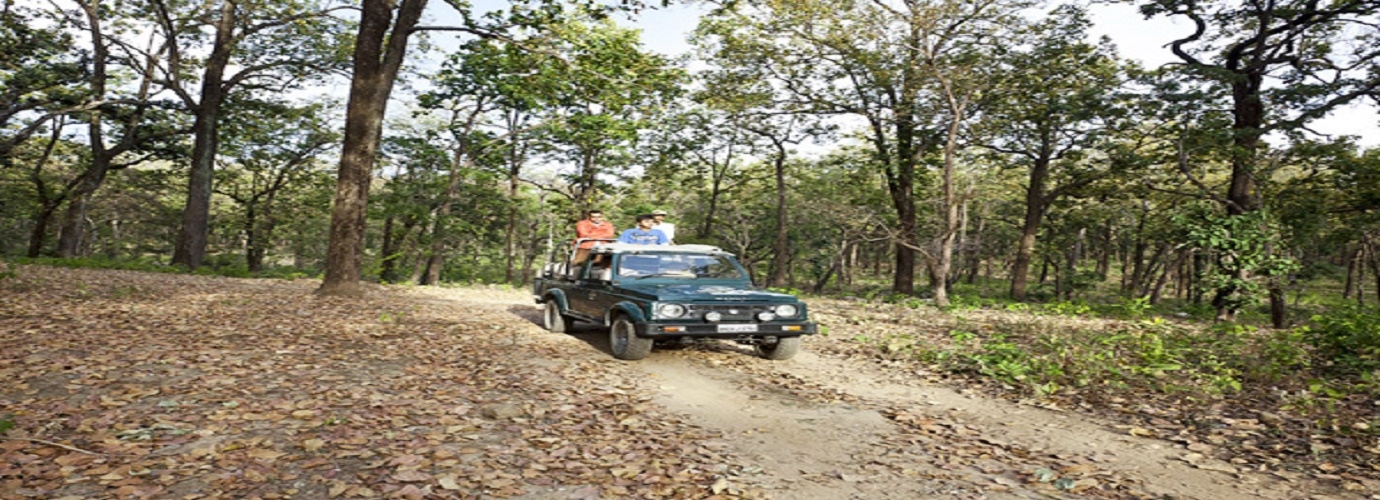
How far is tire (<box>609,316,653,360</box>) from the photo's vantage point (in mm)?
7523

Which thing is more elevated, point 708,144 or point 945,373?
point 708,144

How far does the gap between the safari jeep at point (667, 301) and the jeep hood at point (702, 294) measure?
1cm

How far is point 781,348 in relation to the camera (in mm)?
8211

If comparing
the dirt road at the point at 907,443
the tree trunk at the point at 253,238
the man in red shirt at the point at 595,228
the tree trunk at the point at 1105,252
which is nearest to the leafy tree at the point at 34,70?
the tree trunk at the point at 253,238

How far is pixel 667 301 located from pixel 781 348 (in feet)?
6.06

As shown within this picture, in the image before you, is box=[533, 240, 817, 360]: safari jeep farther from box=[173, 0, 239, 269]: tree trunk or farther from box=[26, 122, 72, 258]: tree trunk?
box=[26, 122, 72, 258]: tree trunk

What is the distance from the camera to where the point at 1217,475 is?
4496 millimetres

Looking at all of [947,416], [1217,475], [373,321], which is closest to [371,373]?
[373,321]

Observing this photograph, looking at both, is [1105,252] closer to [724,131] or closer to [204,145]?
[724,131]

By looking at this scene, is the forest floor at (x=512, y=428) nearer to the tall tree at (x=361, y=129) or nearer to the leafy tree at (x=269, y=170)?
the tall tree at (x=361, y=129)

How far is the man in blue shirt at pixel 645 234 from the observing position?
10.5 meters

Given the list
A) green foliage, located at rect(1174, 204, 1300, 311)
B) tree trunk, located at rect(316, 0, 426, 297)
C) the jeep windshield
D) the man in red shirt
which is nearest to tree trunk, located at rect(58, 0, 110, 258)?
tree trunk, located at rect(316, 0, 426, 297)

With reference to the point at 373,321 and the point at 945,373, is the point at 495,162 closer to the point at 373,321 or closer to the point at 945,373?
the point at 373,321

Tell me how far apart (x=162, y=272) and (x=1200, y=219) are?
2622 centimetres
